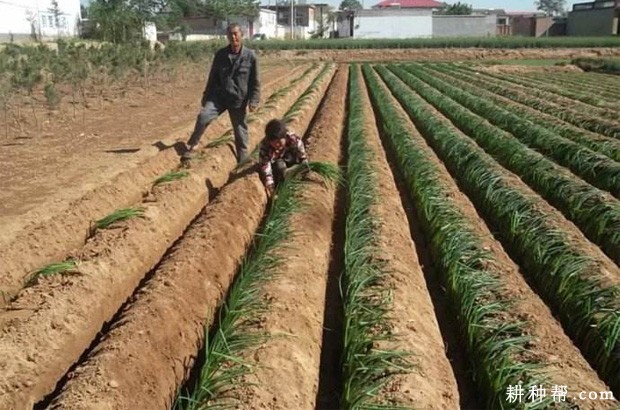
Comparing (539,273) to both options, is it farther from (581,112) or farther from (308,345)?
(581,112)

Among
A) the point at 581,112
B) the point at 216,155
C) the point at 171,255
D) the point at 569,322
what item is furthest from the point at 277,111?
the point at 569,322

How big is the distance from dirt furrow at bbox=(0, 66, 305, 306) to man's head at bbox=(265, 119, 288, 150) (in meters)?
1.88

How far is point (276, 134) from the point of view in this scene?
722cm

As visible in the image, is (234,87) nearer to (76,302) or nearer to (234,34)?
(234,34)

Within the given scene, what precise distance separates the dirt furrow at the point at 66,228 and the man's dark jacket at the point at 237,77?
143cm

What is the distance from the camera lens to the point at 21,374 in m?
3.72

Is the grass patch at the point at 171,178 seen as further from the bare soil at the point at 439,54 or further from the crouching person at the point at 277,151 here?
the bare soil at the point at 439,54

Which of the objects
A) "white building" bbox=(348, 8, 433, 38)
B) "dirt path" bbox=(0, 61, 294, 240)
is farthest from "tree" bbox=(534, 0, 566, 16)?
"dirt path" bbox=(0, 61, 294, 240)

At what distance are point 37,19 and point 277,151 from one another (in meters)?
50.8

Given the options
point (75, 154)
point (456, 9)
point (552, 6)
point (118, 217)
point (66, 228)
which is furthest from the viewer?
point (552, 6)

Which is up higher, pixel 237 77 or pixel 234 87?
pixel 237 77

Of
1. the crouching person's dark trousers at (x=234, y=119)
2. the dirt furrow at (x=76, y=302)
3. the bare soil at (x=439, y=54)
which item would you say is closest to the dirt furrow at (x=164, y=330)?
the dirt furrow at (x=76, y=302)

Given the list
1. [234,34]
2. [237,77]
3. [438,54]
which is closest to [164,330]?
[234,34]

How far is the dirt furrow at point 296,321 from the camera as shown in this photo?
344 centimetres
